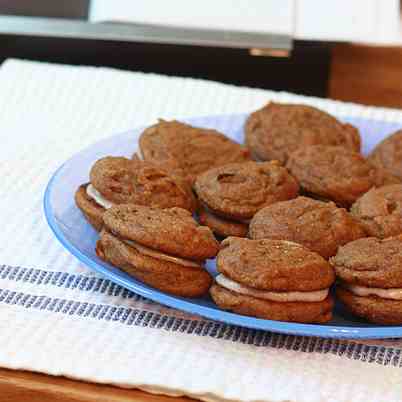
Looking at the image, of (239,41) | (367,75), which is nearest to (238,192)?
(239,41)

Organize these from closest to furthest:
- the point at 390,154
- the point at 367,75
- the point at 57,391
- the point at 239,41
Answer: the point at 57,391
the point at 390,154
the point at 239,41
the point at 367,75

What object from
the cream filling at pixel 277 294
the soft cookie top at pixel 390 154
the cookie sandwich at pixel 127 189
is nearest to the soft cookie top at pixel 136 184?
the cookie sandwich at pixel 127 189

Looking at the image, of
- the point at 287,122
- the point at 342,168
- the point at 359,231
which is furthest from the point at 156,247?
the point at 287,122

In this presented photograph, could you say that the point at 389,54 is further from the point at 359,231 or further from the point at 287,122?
the point at 359,231

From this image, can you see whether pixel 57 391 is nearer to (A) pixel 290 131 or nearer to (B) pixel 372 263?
(B) pixel 372 263

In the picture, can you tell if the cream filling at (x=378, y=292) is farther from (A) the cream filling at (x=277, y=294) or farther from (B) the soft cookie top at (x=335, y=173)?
(B) the soft cookie top at (x=335, y=173)
